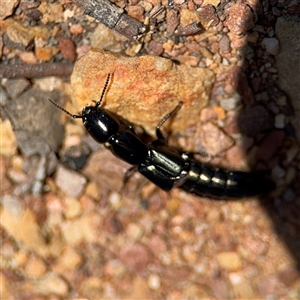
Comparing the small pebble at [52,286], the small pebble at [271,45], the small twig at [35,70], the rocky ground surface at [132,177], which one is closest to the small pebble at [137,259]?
the rocky ground surface at [132,177]

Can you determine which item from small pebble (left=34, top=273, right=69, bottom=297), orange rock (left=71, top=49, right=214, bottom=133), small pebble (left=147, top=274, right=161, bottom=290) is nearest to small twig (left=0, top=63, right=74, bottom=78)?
orange rock (left=71, top=49, right=214, bottom=133)

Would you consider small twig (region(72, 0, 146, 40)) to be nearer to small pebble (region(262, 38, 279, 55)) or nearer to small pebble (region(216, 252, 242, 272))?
small pebble (region(262, 38, 279, 55))

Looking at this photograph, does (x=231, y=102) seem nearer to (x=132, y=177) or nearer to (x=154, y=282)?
(x=132, y=177)

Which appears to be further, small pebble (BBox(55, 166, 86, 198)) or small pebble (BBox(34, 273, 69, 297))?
small pebble (BBox(55, 166, 86, 198))

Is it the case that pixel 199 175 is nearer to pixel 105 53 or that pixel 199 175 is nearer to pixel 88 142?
pixel 88 142

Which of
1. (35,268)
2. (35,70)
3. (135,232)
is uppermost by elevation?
(35,70)

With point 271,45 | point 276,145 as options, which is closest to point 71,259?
point 276,145

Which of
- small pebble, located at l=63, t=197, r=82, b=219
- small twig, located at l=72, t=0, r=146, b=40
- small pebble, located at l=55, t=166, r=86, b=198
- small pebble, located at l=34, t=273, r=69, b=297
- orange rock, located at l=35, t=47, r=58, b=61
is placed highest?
small twig, located at l=72, t=0, r=146, b=40
